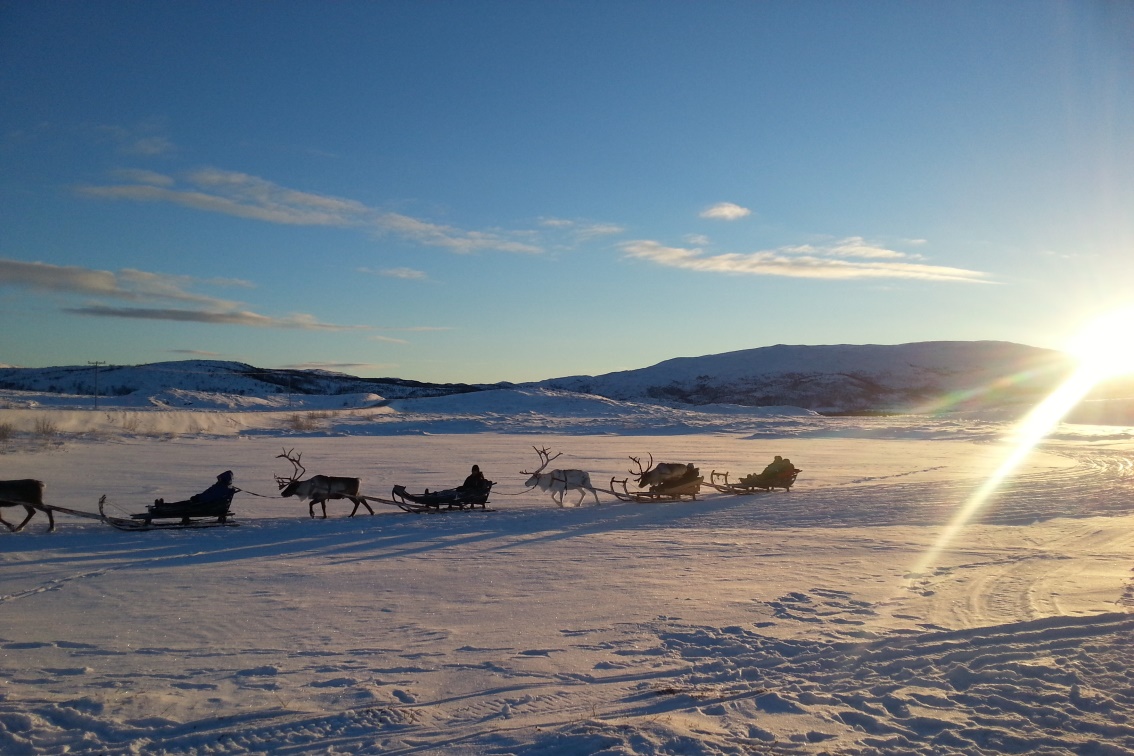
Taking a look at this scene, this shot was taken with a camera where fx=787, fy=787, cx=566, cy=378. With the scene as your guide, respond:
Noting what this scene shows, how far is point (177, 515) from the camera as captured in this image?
15.0m

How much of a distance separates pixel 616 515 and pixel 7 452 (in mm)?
23132

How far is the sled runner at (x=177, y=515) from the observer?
1477cm

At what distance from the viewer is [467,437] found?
46.8m

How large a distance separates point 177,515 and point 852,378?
11545 cm

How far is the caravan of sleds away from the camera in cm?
1453

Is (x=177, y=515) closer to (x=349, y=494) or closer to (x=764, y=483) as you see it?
(x=349, y=494)

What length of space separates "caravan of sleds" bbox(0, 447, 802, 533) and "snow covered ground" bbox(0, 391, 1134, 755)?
42 centimetres

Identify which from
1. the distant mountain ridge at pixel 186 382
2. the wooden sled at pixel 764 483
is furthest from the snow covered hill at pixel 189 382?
the wooden sled at pixel 764 483

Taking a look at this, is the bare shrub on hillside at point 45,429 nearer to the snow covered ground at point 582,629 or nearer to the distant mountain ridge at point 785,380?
the snow covered ground at point 582,629

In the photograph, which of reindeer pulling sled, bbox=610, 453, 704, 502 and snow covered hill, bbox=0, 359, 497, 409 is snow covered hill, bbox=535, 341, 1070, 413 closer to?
snow covered hill, bbox=0, 359, 497, 409

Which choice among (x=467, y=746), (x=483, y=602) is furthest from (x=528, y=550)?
(x=467, y=746)

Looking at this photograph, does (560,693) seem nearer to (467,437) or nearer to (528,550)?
(528,550)

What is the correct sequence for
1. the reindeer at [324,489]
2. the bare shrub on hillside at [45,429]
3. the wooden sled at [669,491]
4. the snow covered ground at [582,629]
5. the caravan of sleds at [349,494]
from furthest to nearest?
1. the bare shrub on hillside at [45,429]
2. the wooden sled at [669,491]
3. the reindeer at [324,489]
4. the caravan of sleds at [349,494]
5. the snow covered ground at [582,629]

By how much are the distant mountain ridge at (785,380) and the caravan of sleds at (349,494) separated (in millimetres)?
81718
